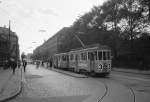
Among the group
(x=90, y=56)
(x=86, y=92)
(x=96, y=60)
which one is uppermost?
(x=90, y=56)

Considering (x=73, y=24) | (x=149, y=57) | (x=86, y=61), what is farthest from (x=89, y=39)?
(x=86, y=61)

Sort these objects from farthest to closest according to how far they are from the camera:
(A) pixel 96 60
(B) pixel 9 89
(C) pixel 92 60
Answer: (C) pixel 92 60 → (A) pixel 96 60 → (B) pixel 9 89

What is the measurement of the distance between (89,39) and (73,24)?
48.9 feet

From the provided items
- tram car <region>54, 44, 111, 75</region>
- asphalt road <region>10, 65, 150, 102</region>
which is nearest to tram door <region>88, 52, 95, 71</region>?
tram car <region>54, 44, 111, 75</region>

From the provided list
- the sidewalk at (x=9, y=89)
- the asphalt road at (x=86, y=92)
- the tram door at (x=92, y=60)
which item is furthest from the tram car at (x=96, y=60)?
the sidewalk at (x=9, y=89)

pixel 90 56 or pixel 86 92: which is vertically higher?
pixel 90 56

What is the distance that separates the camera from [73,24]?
242ft

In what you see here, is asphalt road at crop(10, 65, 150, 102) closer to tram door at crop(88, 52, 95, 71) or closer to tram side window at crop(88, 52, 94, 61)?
tram door at crop(88, 52, 95, 71)

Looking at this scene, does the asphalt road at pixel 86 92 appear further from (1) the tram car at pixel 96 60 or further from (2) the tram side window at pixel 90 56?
(2) the tram side window at pixel 90 56

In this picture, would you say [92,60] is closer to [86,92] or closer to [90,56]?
[90,56]

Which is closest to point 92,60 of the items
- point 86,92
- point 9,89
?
point 86,92

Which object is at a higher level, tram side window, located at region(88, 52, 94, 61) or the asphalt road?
tram side window, located at region(88, 52, 94, 61)

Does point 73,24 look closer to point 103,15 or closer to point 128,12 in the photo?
point 103,15


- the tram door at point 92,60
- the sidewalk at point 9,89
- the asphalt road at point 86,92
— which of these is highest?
the tram door at point 92,60
